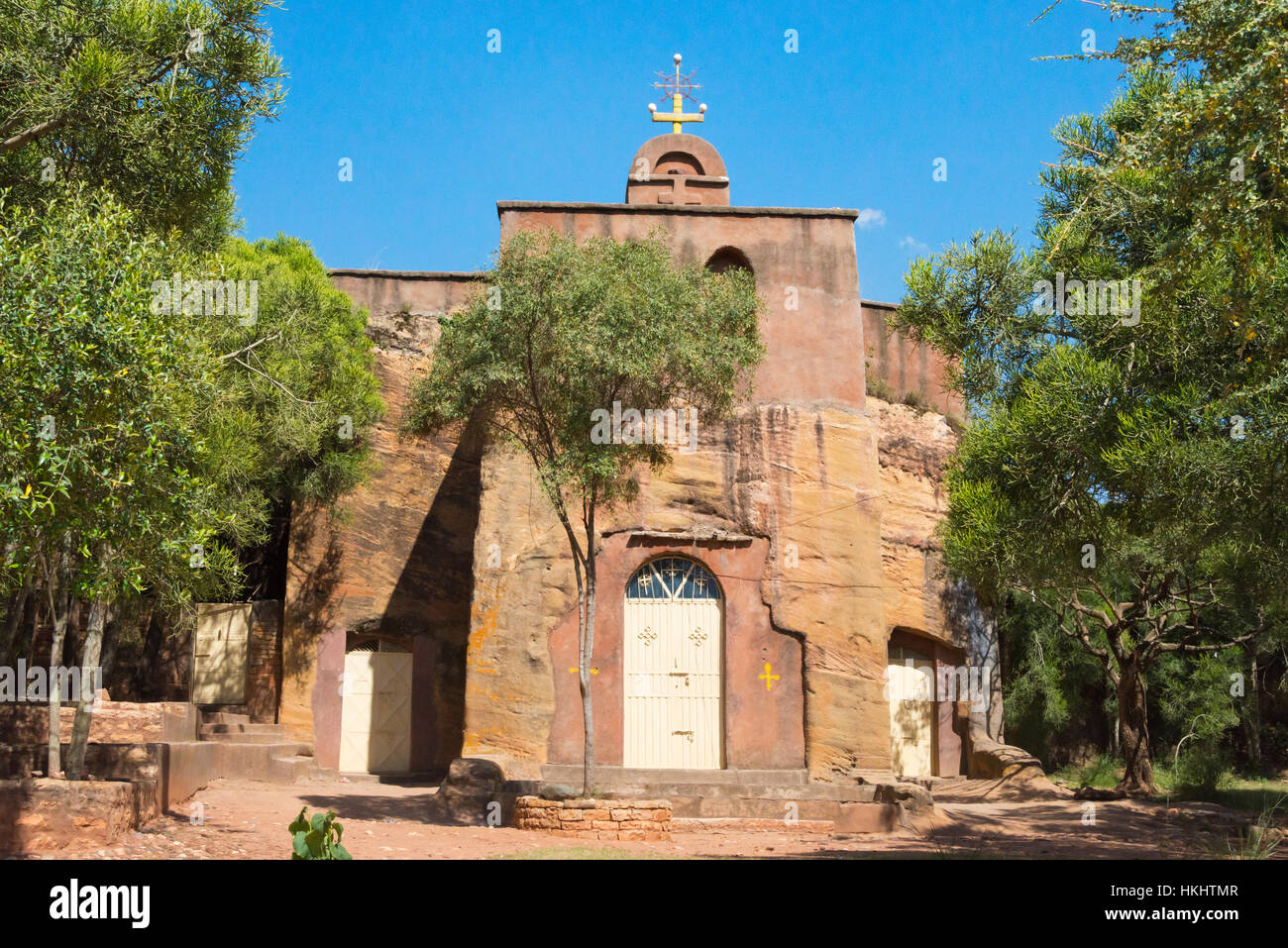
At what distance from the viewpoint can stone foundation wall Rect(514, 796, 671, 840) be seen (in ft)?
43.8

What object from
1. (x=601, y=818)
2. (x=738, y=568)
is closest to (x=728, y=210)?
(x=738, y=568)

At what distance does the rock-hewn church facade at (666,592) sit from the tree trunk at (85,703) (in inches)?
237

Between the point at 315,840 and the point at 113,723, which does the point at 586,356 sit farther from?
the point at 113,723

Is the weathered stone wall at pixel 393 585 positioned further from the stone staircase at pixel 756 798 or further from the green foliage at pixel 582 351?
the green foliage at pixel 582 351

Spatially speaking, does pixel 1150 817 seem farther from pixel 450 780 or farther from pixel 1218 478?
pixel 450 780

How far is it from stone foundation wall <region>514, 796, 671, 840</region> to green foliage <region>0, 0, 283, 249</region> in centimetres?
773

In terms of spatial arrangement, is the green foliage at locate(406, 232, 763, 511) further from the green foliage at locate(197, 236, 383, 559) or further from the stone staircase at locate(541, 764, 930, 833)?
the stone staircase at locate(541, 764, 930, 833)

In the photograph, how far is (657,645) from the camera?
59.8 feet

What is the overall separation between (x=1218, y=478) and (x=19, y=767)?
1322 cm

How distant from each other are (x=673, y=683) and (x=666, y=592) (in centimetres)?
141

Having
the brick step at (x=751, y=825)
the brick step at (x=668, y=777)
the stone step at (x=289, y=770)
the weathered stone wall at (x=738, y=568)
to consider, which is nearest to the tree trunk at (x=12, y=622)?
the stone step at (x=289, y=770)

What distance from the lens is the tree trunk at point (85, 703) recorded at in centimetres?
1163

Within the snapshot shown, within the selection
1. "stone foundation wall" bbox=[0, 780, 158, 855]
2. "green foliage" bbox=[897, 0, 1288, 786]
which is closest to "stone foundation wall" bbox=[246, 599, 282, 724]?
"stone foundation wall" bbox=[0, 780, 158, 855]

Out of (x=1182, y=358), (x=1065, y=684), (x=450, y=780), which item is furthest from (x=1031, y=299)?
(x=1065, y=684)
